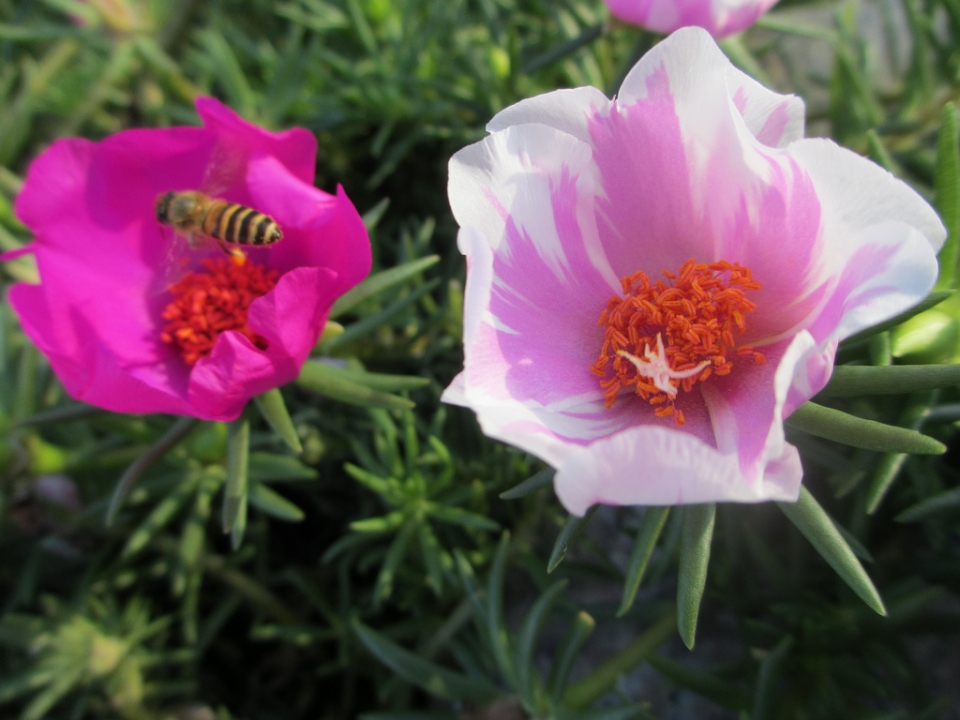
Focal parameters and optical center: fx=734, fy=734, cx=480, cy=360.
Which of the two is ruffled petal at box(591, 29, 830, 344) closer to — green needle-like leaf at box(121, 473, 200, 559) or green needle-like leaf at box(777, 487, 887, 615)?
green needle-like leaf at box(777, 487, 887, 615)

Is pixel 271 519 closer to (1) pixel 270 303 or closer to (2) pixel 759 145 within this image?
(1) pixel 270 303

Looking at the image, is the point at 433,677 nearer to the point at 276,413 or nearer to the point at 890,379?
the point at 276,413

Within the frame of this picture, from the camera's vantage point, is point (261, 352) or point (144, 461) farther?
point (144, 461)

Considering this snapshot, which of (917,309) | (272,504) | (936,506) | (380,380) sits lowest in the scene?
(272,504)

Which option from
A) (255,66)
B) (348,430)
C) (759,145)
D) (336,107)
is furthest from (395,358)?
(255,66)

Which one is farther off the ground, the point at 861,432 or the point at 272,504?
the point at 861,432

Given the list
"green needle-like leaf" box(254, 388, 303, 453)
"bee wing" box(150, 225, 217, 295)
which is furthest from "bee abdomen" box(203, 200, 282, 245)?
"green needle-like leaf" box(254, 388, 303, 453)

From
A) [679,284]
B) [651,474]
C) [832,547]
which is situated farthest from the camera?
[679,284]

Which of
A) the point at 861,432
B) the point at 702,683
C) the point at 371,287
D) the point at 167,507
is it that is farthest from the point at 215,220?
the point at 702,683
